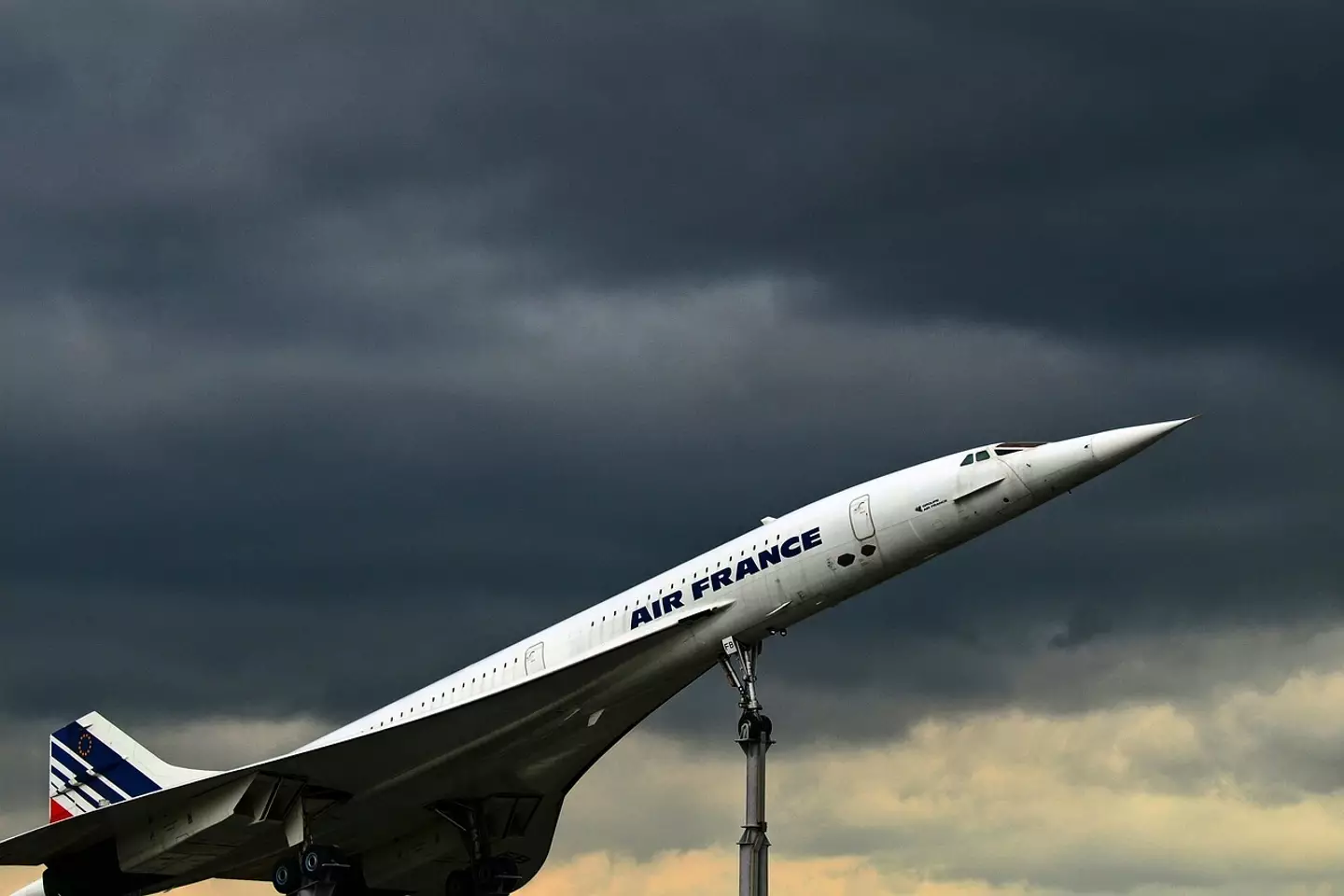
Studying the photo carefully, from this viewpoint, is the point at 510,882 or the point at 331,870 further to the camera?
the point at 510,882

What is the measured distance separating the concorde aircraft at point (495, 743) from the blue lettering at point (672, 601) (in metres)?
0.03

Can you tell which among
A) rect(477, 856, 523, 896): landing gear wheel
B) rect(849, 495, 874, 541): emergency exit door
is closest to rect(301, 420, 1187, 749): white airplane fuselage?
rect(849, 495, 874, 541): emergency exit door

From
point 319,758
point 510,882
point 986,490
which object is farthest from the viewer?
point 510,882

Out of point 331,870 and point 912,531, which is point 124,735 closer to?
point 331,870

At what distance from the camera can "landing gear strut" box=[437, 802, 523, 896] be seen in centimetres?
3581

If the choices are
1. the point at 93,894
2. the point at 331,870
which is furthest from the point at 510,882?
the point at 93,894

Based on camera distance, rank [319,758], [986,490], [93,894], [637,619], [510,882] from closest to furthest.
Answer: [986,490], [637,619], [319,758], [93,894], [510,882]

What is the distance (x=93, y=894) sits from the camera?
33.5m

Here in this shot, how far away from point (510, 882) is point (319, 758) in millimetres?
6896

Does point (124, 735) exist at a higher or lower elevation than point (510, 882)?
higher

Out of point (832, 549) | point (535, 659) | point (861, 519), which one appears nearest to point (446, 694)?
point (535, 659)

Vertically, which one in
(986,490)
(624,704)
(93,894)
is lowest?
(93,894)

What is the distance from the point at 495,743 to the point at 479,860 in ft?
19.5

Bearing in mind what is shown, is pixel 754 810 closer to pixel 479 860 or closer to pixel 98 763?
pixel 479 860
